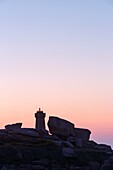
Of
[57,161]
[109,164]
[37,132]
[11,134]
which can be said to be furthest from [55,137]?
[109,164]

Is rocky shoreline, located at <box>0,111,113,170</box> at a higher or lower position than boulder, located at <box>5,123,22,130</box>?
lower

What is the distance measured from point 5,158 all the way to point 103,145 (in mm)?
23782

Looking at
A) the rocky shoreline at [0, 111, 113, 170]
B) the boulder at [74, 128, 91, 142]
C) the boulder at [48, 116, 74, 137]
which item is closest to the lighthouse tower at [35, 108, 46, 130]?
the rocky shoreline at [0, 111, 113, 170]

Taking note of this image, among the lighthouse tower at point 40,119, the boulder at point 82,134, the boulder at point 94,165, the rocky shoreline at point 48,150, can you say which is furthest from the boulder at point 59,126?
the boulder at point 94,165

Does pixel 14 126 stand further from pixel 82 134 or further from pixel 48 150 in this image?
pixel 48 150

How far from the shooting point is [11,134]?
2124 inches

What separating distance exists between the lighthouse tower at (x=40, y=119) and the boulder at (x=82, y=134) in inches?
172

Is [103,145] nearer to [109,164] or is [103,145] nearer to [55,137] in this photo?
[55,137]

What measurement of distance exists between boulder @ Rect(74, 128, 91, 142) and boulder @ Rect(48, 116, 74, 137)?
317 cm

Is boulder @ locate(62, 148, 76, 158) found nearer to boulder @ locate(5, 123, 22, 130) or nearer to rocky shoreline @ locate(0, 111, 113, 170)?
rocky shoreline @ locate(0, 111, 113, 170)

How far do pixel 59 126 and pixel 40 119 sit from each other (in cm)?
469

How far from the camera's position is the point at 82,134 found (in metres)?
64.4

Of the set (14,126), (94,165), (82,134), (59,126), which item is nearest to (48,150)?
(94,165)

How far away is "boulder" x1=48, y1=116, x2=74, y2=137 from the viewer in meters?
57.9
